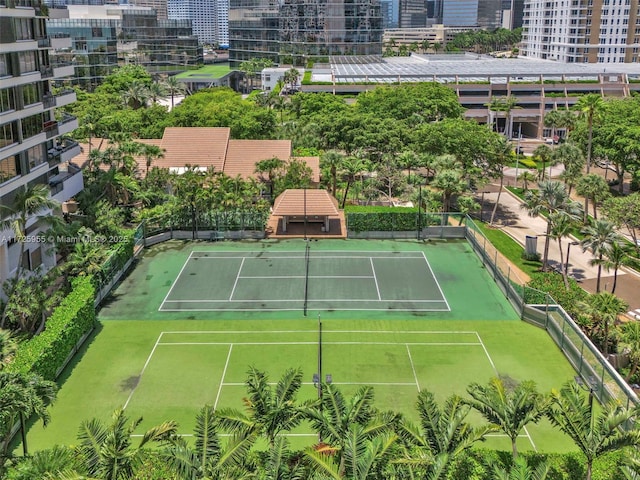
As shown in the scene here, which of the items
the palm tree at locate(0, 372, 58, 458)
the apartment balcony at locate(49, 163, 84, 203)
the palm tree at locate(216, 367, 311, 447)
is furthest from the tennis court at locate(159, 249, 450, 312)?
the palm tree at locate(216, 367, 311, 447)

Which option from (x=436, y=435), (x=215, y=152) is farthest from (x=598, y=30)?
(x=436, y=435)

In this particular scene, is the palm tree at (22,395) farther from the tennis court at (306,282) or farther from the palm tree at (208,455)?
the tennis court at (306,282)

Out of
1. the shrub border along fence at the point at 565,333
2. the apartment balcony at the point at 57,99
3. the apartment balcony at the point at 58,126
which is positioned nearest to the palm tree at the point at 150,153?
the apartment balcony at the point at 58,126

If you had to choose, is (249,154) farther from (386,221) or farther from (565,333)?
(565,333)

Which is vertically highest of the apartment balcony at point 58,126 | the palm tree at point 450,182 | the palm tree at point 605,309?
the apartment balcony at point 58,126

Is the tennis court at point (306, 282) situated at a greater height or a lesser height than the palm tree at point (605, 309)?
lesser

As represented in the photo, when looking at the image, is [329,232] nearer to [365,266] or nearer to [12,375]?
[365,266]

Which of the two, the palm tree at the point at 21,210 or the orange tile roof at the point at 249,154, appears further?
Answer: the orange tile roof at the point at 249,154

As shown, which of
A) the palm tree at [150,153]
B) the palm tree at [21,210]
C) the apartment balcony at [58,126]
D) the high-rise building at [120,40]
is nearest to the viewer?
the palm tree at [21,210]
